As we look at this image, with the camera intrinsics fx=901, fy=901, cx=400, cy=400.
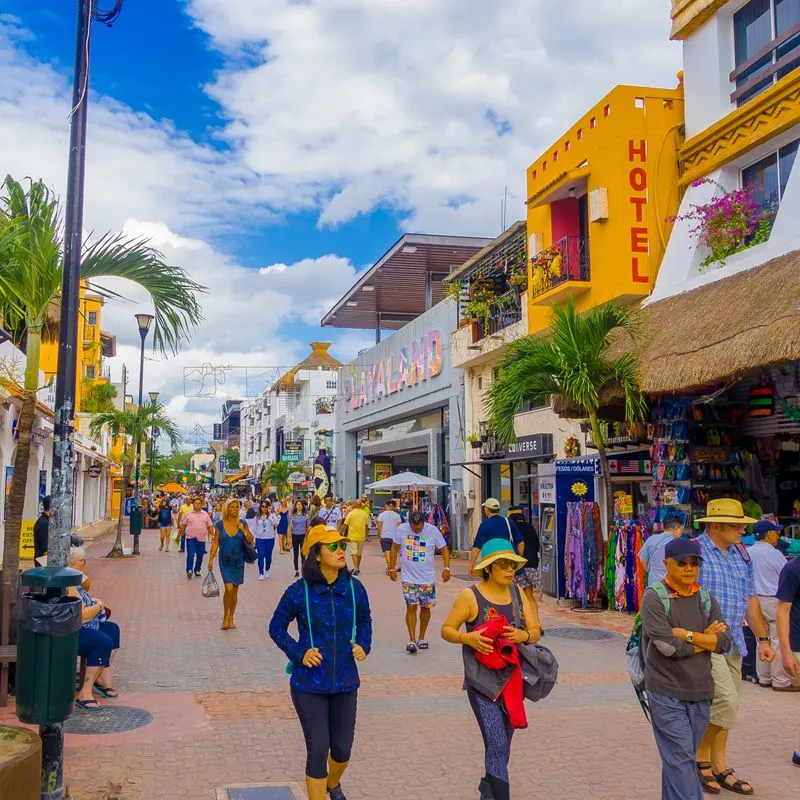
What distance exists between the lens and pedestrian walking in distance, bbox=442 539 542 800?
486cm

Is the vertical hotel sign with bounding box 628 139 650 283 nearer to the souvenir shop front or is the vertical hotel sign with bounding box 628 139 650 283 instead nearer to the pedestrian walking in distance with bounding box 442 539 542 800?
the souvenir shop front

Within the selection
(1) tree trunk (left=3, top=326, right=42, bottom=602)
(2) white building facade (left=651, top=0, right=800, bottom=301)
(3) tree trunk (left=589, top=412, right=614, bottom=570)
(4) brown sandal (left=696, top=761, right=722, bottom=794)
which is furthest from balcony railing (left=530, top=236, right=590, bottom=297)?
(4) brown sandal (left=696, top=761, right=722, bottom=794)

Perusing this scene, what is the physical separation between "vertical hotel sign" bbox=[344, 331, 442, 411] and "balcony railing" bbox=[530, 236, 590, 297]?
966 cm

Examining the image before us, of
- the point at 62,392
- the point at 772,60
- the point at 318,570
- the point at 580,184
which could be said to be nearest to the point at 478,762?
the point at 318,570

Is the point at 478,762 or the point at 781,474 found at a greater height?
the point at 781,474

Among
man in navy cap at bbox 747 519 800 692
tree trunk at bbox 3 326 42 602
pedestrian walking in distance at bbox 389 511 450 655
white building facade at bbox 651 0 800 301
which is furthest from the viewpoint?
white building facade at bbox 651 0 800 301

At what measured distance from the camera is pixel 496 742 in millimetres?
4863

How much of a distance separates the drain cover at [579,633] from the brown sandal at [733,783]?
19.2 feet

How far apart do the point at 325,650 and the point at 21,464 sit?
432cm

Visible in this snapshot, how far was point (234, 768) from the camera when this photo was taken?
608cm

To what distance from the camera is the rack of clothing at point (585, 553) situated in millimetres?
14000

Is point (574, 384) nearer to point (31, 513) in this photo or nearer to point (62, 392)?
point (62, 392)

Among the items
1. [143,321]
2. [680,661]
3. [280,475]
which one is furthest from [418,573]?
[280,475]

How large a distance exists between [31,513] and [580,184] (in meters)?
16.7
